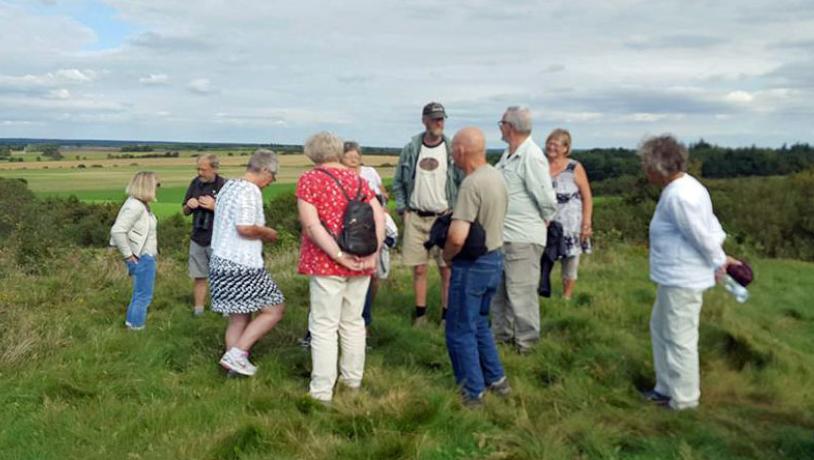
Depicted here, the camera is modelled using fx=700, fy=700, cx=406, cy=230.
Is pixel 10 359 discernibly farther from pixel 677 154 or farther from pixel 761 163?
pixel 761 163

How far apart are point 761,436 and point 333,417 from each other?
2623mm

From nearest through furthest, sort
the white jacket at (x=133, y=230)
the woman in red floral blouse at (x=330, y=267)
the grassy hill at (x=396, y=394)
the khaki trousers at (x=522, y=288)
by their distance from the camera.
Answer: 1. the grassy hill at (x=396, y=394)
2. the woman in red floral blouse at (x=330, y=267)
3. the khaki trousers at (x=522, y=288)
4. the white jacket at (x=133, y=230)

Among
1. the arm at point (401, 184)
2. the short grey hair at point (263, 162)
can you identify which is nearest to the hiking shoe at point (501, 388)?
the short grey hair at point (263, 162)

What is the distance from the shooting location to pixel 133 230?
6.94 m

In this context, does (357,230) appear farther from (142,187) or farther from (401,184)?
(142,187)

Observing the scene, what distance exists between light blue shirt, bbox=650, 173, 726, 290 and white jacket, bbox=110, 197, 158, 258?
485cm

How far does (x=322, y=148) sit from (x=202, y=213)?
3.15m

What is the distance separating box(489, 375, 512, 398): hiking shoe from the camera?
16.4 ft

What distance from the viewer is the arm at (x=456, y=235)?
455 cm

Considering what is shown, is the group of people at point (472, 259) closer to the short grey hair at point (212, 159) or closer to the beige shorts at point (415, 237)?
the beige shorts at point (415, 237)

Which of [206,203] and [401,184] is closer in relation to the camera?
[401,184]

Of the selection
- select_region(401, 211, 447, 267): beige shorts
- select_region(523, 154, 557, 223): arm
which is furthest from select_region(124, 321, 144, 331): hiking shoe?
select_region(523, 154, 557, 223): arm

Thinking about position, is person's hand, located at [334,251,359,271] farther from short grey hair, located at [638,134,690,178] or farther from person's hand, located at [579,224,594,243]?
person's hand, located at [579,224,594,243]

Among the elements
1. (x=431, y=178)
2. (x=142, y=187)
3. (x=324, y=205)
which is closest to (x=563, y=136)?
(x=431, y=178)
